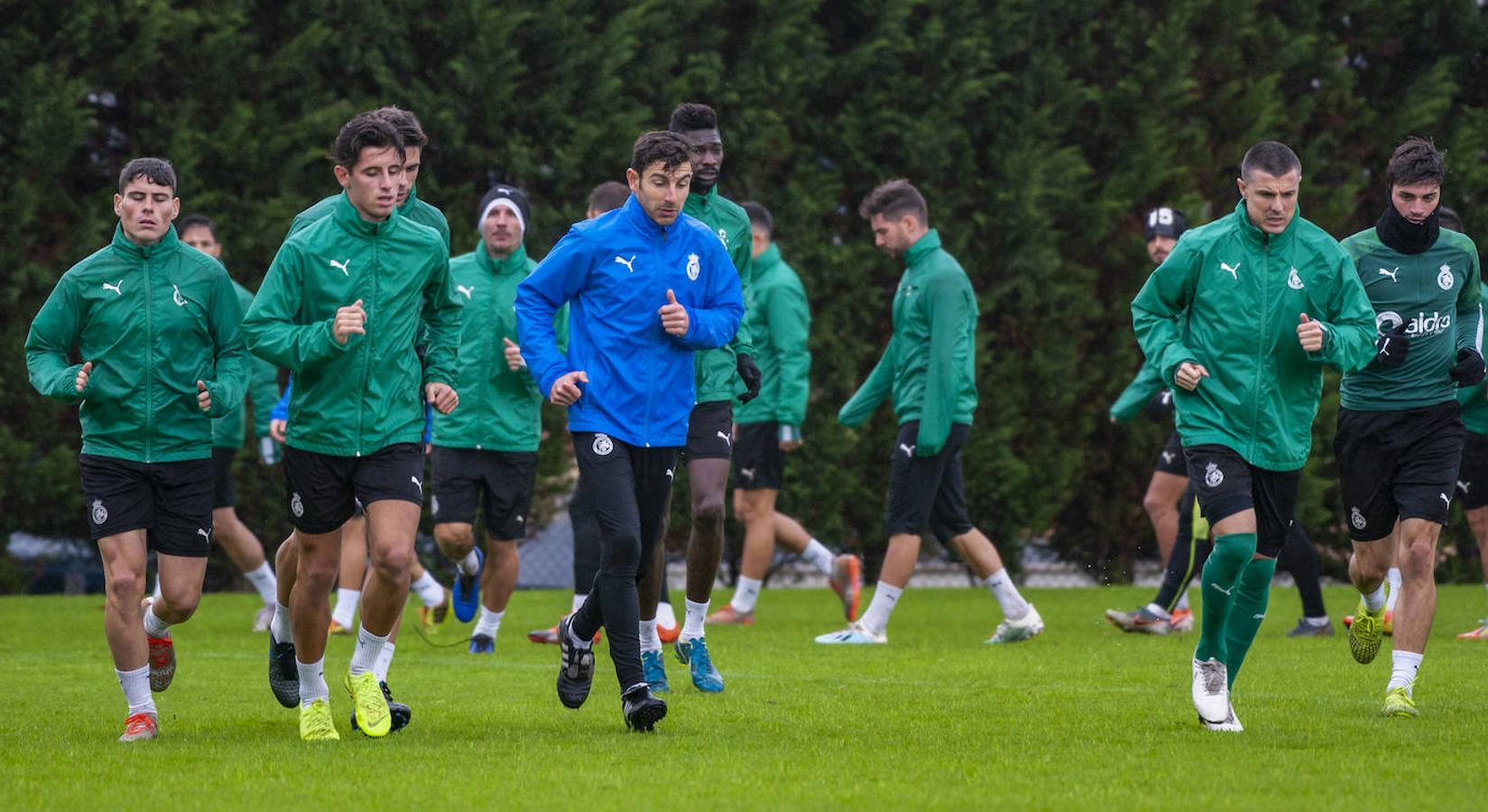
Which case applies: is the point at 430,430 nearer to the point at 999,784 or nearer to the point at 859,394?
the point at 859,394

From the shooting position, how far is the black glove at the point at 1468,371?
778 cm

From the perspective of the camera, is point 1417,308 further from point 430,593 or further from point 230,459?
point 230,459

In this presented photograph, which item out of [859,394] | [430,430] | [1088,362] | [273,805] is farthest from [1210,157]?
[273,805]

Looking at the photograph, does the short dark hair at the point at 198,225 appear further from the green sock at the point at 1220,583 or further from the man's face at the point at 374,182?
the green sock at the point at 1220,583

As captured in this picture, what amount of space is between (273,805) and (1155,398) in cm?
A: 723

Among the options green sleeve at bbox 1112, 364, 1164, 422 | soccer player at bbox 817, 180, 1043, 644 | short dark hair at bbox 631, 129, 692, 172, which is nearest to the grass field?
soccer player at bbox 817, 180, 1043, 644

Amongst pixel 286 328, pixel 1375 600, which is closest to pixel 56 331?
pixel 286 328

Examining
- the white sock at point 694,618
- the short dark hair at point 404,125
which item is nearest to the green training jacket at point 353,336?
the short dark hair at point 404,125

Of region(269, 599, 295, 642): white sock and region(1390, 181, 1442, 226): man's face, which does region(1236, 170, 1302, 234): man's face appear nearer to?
region(1390, 181, 1442, 226): man's face

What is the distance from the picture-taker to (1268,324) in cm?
666

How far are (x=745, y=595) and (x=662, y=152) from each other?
5.33 metres

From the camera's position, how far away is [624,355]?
22.7 ft

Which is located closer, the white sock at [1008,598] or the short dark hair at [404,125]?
the short dark hair at [404,125]

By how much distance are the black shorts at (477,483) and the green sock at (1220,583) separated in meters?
4.30
